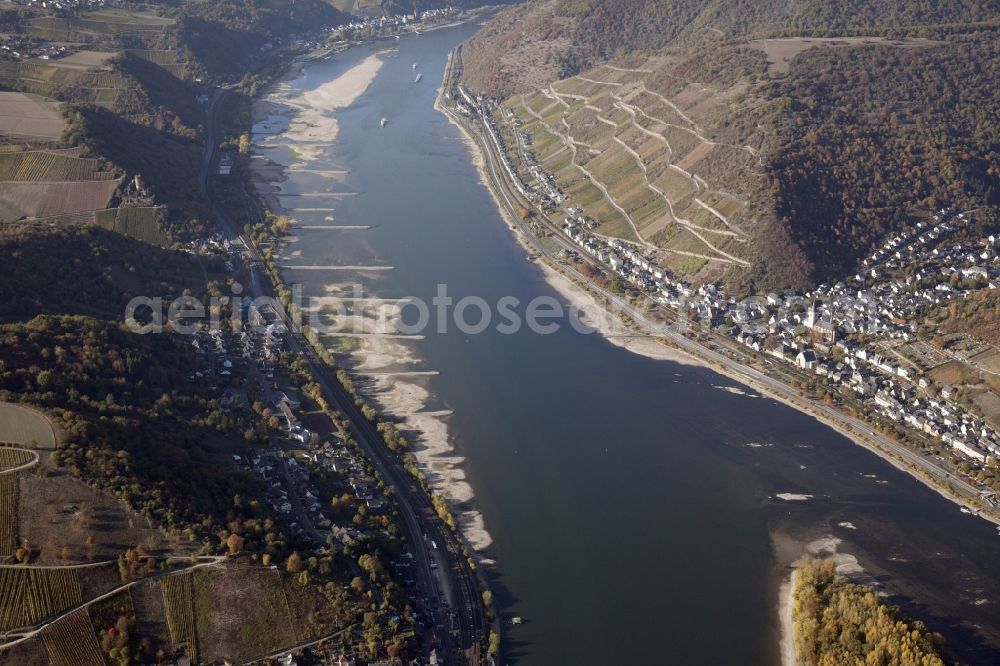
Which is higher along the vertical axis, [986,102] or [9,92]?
[986,102]

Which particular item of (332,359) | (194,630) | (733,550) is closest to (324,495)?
(194,630)

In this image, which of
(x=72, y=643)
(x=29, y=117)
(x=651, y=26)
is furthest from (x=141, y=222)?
(x=651, y=26)

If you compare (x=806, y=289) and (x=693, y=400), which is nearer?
(x=693, y=400)

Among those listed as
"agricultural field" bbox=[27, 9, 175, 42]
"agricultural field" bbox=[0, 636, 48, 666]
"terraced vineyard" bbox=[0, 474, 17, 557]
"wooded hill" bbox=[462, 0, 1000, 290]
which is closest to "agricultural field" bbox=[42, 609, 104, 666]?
"agricultural field" bbox=[0, 636, 48, 666]

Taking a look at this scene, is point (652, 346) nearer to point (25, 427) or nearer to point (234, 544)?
point (234, 544)

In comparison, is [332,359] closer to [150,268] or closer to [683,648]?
[150,268]

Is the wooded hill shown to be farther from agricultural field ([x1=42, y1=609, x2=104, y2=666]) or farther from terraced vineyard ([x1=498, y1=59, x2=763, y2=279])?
agricultural field ([x1=42, y1=609, x2=104, y2=666])
